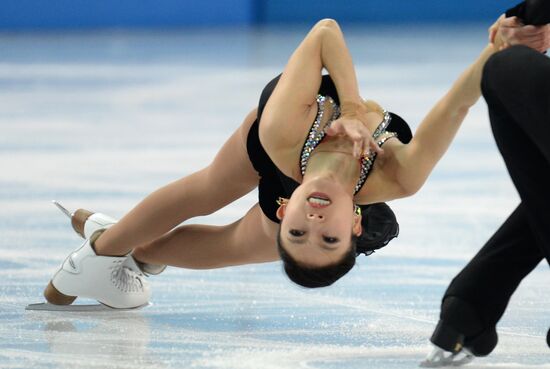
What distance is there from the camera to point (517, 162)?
2.80 meters

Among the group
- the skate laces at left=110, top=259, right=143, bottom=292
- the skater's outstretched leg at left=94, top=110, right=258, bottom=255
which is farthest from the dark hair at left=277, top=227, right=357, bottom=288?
the skate laces at left=110, top=259, right=143, bottom=292

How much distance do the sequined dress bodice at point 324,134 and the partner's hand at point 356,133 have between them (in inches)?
3.1

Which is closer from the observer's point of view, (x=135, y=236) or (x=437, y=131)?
(x=437, y=131)

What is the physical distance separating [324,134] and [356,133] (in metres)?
0.22

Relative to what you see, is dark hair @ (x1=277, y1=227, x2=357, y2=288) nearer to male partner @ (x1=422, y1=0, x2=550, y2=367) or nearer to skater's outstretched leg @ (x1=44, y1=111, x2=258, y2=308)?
male partner @ (x1=422, y1=0, x2=550, y2=367)

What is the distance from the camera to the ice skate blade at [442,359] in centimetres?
330

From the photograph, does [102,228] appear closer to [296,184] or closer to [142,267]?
[142,267]

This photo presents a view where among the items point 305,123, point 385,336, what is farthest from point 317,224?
point 385,336

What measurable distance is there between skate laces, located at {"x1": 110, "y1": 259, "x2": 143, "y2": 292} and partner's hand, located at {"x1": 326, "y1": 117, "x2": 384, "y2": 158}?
3.56 feet

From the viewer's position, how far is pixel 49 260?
447 centimetres

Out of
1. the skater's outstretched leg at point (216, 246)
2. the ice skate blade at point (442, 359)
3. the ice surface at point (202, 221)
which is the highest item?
the ice skate blade at point (442, 359)

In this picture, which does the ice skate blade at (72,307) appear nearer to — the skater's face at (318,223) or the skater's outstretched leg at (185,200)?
the skater's outstretched leg at (185,200)

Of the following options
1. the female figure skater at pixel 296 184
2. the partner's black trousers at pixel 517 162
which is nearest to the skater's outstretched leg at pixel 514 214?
the partner's black trousers at pixel 517 162

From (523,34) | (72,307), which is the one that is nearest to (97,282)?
(72,307)
